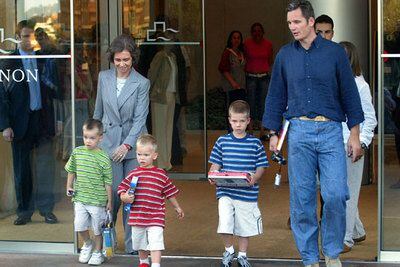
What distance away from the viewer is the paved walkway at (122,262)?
793 cm

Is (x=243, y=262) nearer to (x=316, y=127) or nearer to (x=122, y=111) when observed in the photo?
(x=316, y=127)

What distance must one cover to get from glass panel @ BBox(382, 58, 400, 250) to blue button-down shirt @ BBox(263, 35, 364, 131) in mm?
1079

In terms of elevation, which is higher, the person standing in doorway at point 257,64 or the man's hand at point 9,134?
the person standing in doorway at point 257,64

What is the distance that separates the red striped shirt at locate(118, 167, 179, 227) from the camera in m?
7.27

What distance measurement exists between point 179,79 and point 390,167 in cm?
493

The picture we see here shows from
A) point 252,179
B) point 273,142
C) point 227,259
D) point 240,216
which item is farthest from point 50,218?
point 273,142

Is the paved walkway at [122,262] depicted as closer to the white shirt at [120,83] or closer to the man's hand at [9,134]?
the man's hand at [9,134]

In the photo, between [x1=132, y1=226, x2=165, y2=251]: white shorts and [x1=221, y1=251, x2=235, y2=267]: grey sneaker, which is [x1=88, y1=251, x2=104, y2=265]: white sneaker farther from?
[x1=221, y1=251, x2=235, y2=267]: grey sneaker

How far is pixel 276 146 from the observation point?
23.2ft

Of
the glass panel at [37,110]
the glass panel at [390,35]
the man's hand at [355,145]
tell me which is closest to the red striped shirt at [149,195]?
the man's hand at [355,145]

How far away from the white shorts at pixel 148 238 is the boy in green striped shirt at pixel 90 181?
492 mm

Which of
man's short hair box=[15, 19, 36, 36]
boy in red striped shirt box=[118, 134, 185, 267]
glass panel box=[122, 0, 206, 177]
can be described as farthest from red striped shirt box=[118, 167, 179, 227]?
glass panel box=[122, 0, 206, 177]

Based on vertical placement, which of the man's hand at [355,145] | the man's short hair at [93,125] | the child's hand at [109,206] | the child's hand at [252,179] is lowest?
the child's hand at [109,206]

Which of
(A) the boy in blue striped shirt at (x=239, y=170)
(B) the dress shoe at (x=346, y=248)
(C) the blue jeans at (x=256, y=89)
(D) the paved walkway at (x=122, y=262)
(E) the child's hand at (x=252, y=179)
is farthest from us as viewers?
(C) the blue jeans at (x=256, y=89)
